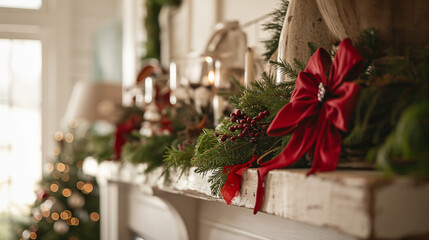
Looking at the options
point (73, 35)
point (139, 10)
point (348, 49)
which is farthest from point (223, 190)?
point (73, 35)

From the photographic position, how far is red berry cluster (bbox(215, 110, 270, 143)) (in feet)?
2.61

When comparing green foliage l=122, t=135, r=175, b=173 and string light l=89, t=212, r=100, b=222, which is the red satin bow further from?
string light l=89, t=212, r=100, b=222

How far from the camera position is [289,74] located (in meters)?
0.82

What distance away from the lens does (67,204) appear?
10.4 ft

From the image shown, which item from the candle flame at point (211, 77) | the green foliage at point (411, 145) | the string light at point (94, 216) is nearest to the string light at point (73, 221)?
the string light at point (94, 216)

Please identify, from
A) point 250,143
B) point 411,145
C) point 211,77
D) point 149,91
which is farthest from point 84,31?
point 411,145

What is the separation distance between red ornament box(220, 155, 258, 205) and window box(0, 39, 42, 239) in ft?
12.7

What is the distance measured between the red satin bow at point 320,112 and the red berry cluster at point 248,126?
0.33ft

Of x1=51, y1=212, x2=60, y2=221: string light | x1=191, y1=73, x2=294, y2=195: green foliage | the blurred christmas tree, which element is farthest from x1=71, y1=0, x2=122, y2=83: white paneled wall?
x1=191, y1=73, x2=294, y2=195: green foliage

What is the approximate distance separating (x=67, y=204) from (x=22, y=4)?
2.19 m

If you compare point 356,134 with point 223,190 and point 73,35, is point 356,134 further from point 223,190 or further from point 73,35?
point 73,35

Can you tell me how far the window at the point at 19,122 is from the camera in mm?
4184

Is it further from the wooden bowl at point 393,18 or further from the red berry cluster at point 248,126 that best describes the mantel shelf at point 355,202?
the wooden bowl at point 393,18

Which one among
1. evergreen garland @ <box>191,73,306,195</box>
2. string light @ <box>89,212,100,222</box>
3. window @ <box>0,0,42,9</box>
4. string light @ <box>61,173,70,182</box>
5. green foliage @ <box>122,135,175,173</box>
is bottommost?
string light @ <box>89,212,100,222</box>
